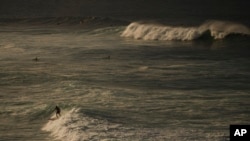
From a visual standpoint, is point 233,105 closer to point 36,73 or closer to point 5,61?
point 36,73

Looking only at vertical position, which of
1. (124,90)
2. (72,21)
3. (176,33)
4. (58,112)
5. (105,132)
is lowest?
(105,132)

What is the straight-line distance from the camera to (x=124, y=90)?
28594 millimetres

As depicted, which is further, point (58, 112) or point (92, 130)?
point (58, 112)

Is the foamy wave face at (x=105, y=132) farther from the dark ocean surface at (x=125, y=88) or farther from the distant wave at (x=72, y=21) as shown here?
the distant wave at (x=72, y=21)

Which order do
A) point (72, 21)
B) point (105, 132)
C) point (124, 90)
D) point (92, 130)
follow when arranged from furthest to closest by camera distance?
point (72, 21), point (124, 90), point (92, 130), point (105, 132)

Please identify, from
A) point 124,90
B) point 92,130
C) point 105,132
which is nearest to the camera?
point 105,132

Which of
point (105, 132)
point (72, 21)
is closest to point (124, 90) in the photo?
point (105, 132)

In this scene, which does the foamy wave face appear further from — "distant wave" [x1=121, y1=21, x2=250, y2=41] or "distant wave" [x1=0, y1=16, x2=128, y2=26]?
"distant wave" [x1=0, y1=16, x2=128, y2=26]

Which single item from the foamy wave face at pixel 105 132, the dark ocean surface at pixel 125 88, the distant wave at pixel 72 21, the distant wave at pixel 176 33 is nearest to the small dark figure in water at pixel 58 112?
the dark ocean surface at pixel 125 88

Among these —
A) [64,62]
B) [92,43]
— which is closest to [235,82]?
[64,62]

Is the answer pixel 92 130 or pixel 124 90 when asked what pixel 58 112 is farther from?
pixel 124 90

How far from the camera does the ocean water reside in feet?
Answer: 72.3

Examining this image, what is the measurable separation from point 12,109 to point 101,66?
1177 centimetres

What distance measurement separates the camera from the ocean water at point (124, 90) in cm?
2203
